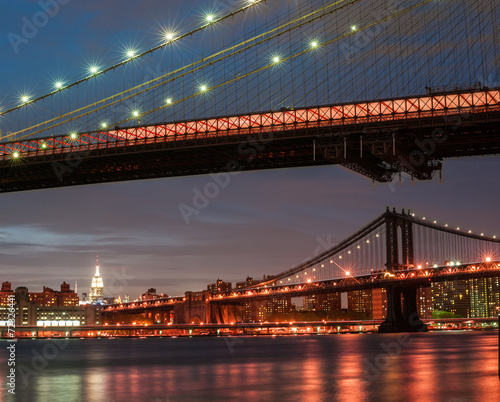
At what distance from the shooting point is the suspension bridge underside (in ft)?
141

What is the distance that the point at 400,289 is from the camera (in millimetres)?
101938

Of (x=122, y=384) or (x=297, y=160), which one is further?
(x=297, y=160)

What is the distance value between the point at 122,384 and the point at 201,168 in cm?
2638

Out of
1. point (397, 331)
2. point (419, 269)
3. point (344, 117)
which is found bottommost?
point (397, 331)

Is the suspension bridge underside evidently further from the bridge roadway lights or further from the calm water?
the bridge roadway lights

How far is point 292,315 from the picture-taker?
7343 inches

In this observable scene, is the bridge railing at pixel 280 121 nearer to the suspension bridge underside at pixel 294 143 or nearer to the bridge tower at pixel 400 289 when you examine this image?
the suspension bridge underside at pixel 294 143

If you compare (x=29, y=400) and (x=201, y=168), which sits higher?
(x=201, y=168)

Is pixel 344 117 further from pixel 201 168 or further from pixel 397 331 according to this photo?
pixel 397 331

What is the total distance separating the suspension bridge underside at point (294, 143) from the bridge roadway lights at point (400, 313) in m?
51.0

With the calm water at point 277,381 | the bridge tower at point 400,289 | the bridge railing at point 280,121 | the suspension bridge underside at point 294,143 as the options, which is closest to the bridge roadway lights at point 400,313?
the bridge tower at point 400,289

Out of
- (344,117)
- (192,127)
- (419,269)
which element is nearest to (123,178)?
(192,127)

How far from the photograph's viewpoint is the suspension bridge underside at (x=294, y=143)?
141ft

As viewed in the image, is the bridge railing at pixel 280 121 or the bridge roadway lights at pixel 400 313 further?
the bridge roadway lights at pixel 400 313
